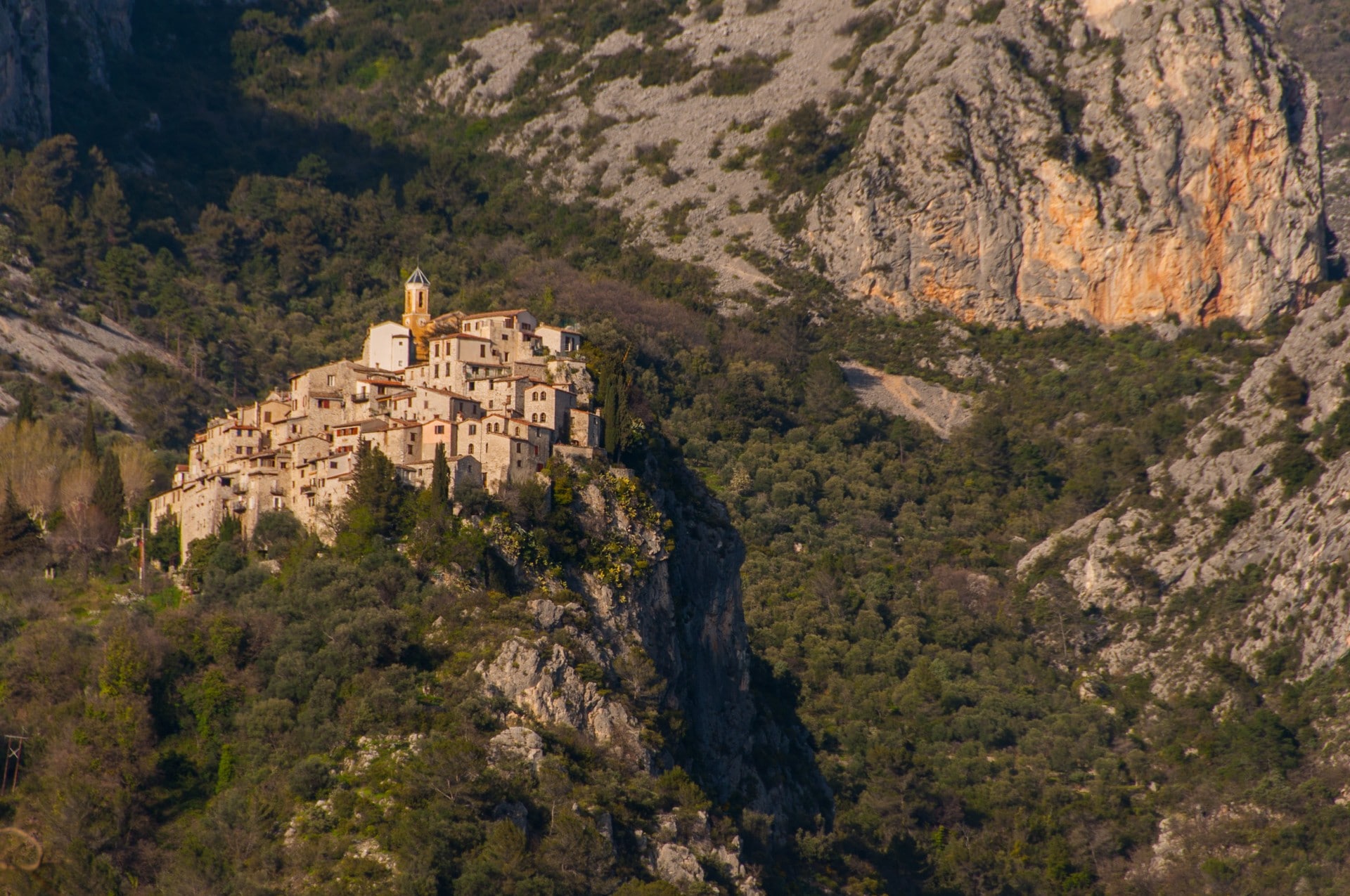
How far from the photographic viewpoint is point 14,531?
255ft

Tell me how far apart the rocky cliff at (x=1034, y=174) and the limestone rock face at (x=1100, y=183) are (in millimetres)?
145

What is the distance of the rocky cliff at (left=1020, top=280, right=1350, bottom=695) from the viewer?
343 feet

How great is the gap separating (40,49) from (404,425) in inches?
3476

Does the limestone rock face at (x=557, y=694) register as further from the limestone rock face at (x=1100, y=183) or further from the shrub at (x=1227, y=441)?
the limestone rock face at (x=1100, y=183)

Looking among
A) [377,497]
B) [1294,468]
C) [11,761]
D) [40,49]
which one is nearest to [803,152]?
[1294,468]

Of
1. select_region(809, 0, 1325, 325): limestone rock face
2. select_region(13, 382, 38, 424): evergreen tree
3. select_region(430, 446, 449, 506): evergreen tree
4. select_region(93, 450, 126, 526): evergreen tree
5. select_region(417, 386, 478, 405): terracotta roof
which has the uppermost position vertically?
select_region(809, 0, 1325, 325): limestone rock face

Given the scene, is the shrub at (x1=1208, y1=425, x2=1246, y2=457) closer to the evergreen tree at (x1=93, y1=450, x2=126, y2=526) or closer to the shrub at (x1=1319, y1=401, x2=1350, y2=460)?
the shrub at (x1=1319, y1=401, x2=1350, y2=460)

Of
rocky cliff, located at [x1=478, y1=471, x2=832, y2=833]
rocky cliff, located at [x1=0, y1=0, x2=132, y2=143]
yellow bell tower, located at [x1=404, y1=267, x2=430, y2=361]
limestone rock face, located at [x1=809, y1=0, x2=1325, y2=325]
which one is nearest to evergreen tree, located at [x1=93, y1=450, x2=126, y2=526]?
yellow bell tower, located at [x1=404, y1=267, x2=430, y2=361]

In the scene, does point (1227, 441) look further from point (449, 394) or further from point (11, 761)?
point (11, 761)

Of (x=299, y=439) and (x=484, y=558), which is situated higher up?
(x=299, y=439)

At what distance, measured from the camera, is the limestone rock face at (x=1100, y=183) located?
5448 inches

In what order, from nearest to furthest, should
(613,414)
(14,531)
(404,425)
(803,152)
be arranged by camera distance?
(404,425) → (613,414) → (14,531) → (803,152)

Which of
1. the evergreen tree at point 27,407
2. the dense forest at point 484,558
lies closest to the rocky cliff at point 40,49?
the dense forest at point 484,558

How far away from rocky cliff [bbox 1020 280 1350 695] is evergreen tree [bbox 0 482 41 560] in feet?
196
